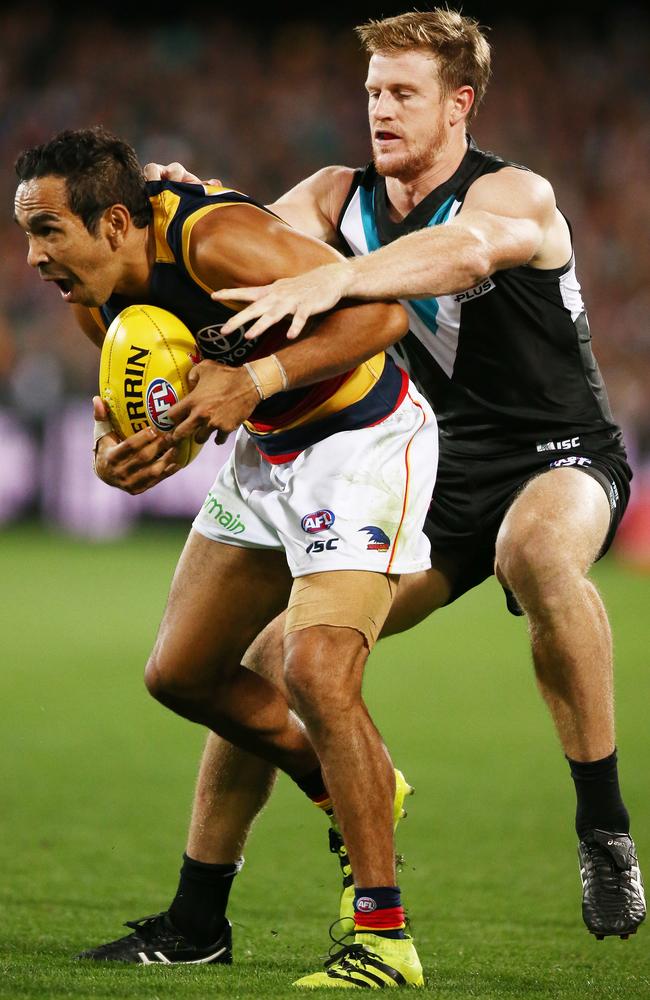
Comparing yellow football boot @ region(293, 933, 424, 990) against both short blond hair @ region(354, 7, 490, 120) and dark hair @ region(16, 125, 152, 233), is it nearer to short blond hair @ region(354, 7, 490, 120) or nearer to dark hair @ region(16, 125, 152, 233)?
dark hair @ region(16, 125, 152, 233)

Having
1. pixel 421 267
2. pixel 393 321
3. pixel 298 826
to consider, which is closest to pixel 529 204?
pixel 421 267

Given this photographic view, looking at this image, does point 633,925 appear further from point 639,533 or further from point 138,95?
point 138,95

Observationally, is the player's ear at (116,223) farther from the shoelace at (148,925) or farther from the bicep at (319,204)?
the shoelace at (148,925)

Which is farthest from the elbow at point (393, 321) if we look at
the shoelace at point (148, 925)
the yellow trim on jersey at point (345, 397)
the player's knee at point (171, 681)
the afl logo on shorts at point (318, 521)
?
the shoelace at point (148, 925)

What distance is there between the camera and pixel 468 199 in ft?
14.4

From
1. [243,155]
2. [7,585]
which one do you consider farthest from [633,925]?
[243,155]

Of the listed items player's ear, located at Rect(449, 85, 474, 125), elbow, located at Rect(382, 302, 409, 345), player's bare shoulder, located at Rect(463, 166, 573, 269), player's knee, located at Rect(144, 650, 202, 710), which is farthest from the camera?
player's ear, located at Rect(449, 85, 474, 125)

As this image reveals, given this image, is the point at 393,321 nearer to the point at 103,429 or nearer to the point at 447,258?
the point at 447,258

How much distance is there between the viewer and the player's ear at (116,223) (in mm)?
3723

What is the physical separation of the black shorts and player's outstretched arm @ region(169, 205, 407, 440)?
37.7 inches

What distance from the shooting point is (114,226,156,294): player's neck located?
3781 millimetres

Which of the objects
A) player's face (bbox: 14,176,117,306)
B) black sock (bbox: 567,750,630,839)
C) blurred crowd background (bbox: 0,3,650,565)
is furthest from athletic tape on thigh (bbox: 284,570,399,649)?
blurred crowd background (bbox: 0,3,650,565)

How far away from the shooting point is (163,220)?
3797 mm

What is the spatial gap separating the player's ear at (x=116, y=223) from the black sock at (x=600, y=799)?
6.73 ft
